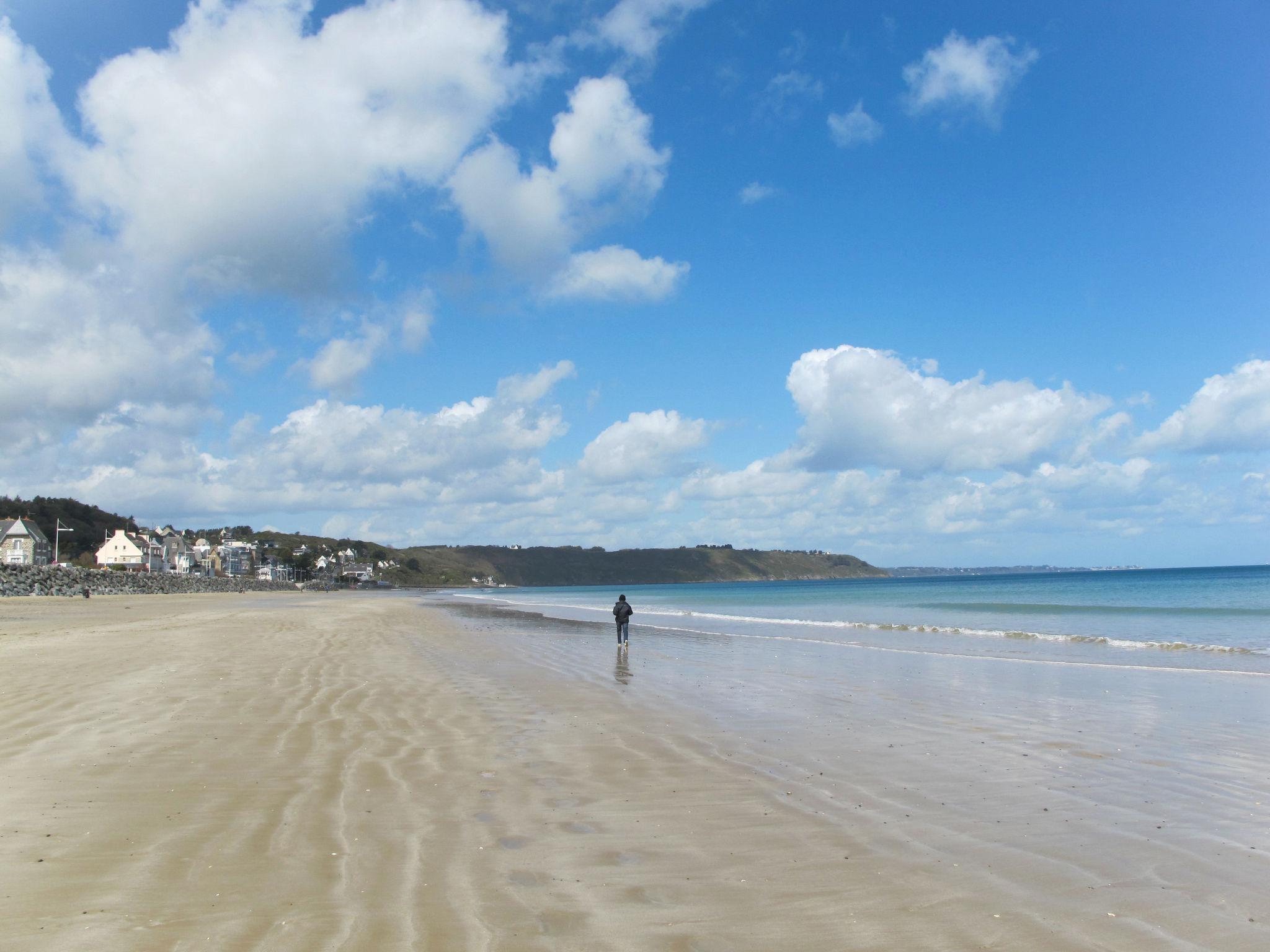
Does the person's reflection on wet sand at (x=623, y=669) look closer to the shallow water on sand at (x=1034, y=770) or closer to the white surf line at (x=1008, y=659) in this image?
the shallow water on sand at (x=1034, y=770)

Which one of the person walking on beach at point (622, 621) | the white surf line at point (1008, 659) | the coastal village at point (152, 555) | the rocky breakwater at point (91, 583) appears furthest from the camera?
the coastal village at point (152, 555)

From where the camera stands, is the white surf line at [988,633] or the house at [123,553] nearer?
the white surf line at [988,633]

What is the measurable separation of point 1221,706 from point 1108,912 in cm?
1205

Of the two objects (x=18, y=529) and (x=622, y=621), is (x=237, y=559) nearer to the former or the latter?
(x=18, y=529)

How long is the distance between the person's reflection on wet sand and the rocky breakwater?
6256 cm

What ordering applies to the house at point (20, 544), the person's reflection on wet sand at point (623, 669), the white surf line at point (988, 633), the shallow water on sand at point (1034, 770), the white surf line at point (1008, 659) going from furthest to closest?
the house at point (20, 544) < the white surf line at point (988, 633) < the white surf line at point (1008, 659) < the person's reflection on wet sand at point (623, 669) < the shallow water on sand at point (1034, 770)

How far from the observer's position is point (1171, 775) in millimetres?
9188

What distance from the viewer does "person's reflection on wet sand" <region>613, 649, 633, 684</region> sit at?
1759 centimetres

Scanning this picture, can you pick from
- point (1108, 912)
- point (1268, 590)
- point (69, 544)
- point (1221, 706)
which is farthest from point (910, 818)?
point (69, 544)

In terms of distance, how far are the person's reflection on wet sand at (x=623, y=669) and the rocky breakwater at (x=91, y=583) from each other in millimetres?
62564

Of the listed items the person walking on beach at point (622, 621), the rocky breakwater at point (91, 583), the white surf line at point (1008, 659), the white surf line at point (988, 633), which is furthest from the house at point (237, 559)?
the person walking on beach at point (622, 621)

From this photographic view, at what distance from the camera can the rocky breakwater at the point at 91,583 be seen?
6856 cm

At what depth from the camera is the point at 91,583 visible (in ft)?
272

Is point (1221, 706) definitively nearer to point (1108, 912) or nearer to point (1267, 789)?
point (1267, 789)
